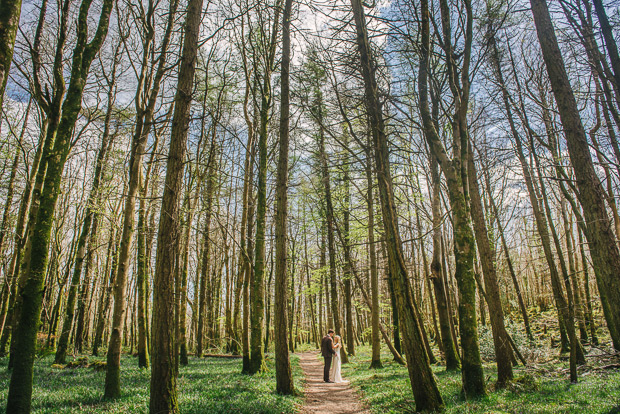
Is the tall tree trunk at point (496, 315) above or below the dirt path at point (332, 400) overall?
above

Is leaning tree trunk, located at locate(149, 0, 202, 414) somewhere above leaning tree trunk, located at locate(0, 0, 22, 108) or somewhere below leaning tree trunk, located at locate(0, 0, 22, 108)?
below

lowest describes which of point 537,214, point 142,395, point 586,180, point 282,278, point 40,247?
point 142,395

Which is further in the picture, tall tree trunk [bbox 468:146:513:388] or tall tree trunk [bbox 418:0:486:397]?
tall tree trunk [bbox 468:146:513:388]

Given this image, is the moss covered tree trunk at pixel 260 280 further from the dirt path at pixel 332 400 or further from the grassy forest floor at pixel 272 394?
the dirt path at pixel 332 400

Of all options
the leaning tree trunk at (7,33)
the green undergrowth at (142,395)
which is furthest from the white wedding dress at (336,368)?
the leaning tree trunk at (7,33)

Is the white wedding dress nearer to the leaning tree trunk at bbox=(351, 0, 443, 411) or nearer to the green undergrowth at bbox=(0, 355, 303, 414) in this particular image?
the green undergrowth at bbox=(0, 355, 303, 414)

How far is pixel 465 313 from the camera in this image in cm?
586

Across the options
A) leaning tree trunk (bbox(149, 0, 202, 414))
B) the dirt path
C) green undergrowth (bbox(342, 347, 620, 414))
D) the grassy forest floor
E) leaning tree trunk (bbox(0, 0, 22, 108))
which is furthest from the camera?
the dirt path

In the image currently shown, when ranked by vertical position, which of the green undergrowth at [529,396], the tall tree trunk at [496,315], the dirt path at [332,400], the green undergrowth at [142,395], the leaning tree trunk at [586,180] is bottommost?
the dirt path at [332,400]

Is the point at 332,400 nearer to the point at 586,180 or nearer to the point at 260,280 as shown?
the point at 260,280

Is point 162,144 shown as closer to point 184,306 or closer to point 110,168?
point 110,168

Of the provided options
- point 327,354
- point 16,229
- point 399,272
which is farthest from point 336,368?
point 16,229

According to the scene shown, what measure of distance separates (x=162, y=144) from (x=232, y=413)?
11009 millimetres

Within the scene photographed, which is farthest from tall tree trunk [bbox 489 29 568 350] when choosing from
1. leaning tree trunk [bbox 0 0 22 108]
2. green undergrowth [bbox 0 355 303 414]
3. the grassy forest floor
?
leaning tree trunk [bbox 0 0 22 108]
